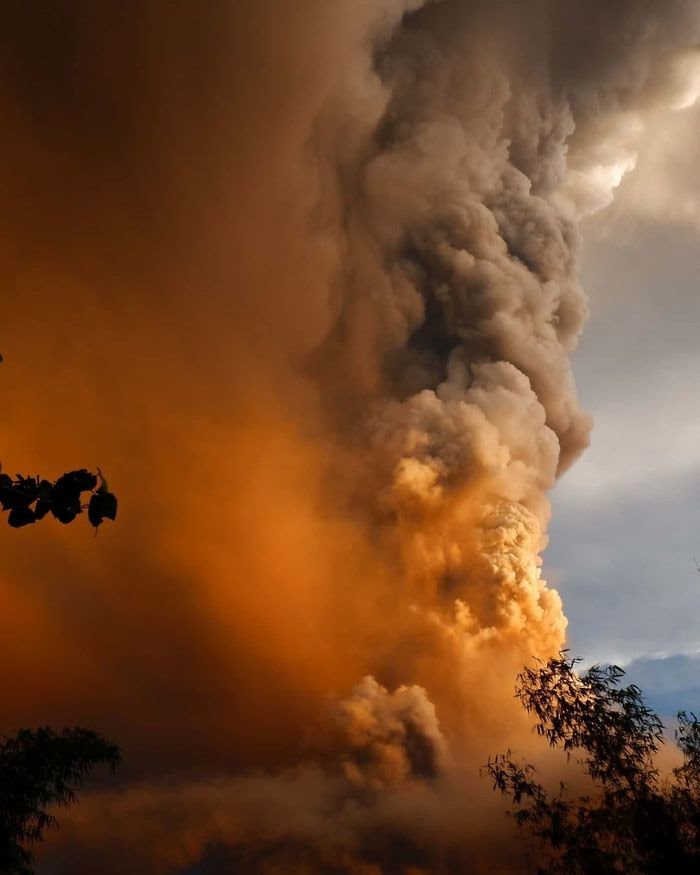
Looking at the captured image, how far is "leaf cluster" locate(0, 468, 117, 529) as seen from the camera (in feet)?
10.4

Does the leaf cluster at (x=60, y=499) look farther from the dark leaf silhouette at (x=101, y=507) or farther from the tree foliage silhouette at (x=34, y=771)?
the tree foliage silhouette at (x=34, y=771)

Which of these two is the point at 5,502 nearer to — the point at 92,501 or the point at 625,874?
the point at 92,501

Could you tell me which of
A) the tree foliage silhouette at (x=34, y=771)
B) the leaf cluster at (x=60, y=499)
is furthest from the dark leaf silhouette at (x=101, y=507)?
the tree foliage silhouette at (x=34, y=771)

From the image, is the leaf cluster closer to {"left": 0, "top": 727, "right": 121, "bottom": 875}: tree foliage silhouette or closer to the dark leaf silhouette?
the dark leaf silhouette

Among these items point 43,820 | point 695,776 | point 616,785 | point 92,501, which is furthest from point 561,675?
point 92,501

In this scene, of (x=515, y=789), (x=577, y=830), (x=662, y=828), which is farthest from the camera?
(x=515, y=789)

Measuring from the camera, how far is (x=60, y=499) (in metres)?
3.21

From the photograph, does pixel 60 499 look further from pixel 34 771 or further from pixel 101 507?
pixel 34 771

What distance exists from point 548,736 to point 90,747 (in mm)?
13170

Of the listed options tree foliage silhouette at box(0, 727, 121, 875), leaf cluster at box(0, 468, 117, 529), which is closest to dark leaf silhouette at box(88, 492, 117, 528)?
leaf cluster at box(0, 468, 117, 529)

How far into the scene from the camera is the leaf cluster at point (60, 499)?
3.18 metres

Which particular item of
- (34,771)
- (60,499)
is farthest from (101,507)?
(34,771)

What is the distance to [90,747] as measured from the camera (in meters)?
18.8

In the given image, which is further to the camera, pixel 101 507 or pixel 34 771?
pixel 34 771
